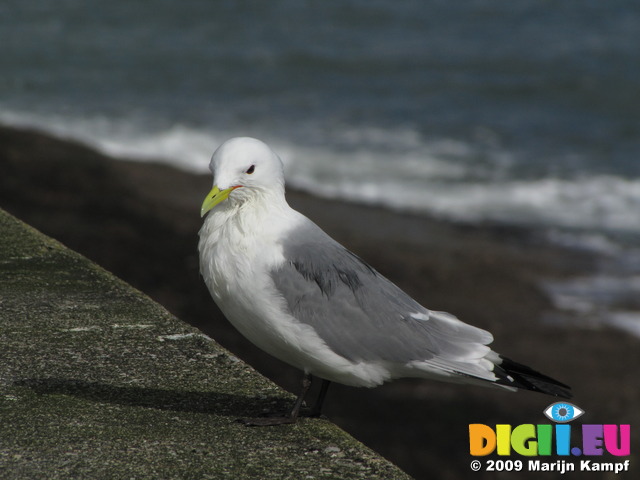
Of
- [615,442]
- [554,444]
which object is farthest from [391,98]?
[554,444]

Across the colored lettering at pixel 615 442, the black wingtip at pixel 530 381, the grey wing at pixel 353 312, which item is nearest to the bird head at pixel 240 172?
the grey wing at pixel 353 312

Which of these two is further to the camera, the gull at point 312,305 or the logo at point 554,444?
the logo at point 554,444

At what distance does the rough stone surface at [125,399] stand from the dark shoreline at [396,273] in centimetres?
251

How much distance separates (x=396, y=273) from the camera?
938cm

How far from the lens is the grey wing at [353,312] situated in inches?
119

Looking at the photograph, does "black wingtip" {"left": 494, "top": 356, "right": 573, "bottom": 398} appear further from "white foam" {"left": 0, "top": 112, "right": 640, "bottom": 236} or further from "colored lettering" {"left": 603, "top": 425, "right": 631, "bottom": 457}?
"white foam" {"left": 0, "top": 112, "right": 640, "bottom": 236}

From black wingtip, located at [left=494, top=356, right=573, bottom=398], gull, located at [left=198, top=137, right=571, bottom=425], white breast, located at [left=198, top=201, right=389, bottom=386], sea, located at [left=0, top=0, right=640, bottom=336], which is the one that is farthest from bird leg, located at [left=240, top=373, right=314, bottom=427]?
sea, located at [left=0, top=0, right=640, bottom=336]

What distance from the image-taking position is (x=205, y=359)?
319 centimetres

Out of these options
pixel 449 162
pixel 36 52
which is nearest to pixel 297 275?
pixel 449 162

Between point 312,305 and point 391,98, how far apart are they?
1635cm

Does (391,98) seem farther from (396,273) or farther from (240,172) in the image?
(240,172)

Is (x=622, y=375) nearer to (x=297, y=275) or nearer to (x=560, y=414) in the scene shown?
(x=560, y=414)

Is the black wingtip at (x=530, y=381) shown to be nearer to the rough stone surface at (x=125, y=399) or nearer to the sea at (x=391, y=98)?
the rough stone surface at (x=125, y=399)

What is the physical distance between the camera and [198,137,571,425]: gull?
9.88 feet
